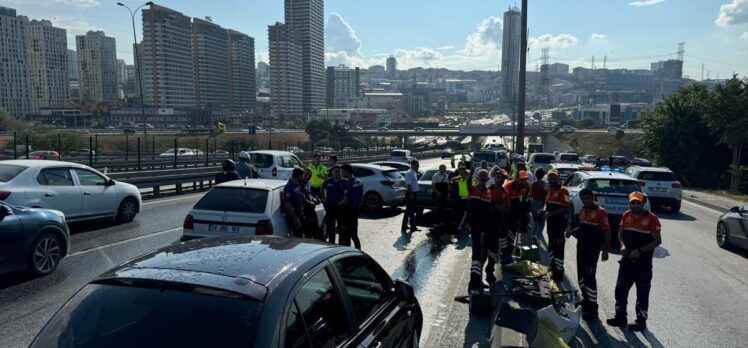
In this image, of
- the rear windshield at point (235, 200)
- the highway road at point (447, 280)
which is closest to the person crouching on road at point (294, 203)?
the rear windshield at point (235, 200)

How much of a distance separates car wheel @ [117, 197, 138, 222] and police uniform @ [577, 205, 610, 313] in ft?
32.7

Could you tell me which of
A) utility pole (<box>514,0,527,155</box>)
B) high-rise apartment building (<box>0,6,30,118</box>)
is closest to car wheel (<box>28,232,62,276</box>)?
utility pole (<box>514,0,527,155</box>)

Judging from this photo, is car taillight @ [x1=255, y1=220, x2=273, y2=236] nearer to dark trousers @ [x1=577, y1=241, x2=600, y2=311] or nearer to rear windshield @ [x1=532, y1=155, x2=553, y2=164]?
dark trousers @ [x1=577, y1=241, x2=600, y2=311]

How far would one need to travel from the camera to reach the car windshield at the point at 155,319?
8.47ft

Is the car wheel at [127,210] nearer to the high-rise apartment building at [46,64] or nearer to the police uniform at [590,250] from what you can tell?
the police uniform at [590,250]

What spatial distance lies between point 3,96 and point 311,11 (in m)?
102

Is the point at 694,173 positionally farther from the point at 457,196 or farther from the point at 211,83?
the point at 211,83

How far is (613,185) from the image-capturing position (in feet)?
40.7

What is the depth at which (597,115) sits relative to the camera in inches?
7815

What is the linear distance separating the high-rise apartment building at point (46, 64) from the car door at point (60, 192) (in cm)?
13824

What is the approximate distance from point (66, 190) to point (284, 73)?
165312 mm

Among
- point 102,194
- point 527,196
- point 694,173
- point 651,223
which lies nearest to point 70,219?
point 102,194

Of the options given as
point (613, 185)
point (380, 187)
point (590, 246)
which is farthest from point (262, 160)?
point (590, 246)

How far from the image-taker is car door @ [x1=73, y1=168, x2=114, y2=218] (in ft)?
36.8
